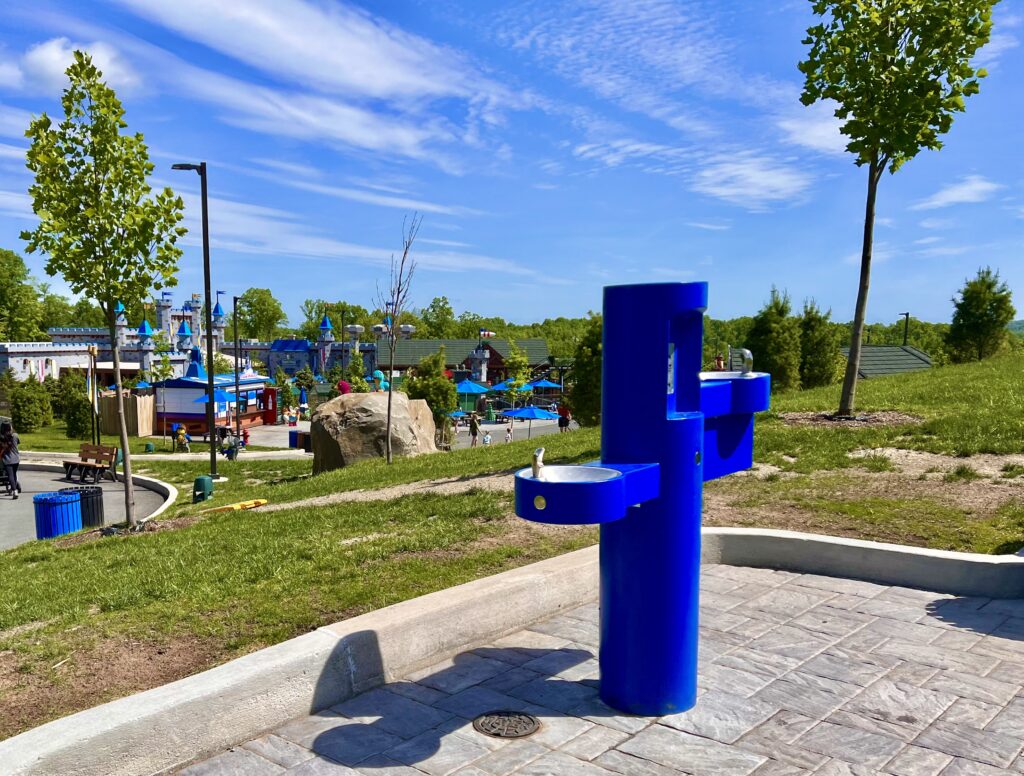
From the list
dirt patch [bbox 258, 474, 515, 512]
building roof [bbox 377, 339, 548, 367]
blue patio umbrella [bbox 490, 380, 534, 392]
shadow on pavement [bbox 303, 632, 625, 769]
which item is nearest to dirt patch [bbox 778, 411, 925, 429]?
dirt patch [bbox 258, 474, 515, 512]

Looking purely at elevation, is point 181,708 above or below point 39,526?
above

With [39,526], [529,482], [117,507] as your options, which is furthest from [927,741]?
[117,507]

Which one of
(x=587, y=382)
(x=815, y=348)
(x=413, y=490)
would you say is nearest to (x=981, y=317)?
(x=815, y=348)

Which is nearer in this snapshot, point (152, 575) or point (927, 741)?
point (927, 741)

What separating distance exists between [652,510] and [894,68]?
410 inches

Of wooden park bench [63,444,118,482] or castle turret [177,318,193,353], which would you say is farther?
castle turret [177,318,193,353]

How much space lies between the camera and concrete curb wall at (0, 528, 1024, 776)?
343 cm

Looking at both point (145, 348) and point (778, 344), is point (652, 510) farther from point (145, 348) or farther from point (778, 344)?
point (145, 348)

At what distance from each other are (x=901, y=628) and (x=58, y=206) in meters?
10.9

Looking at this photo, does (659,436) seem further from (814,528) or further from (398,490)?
(398,490)

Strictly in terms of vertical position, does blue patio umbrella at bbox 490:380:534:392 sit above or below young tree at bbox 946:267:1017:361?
below

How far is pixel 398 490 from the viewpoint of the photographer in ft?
38.4

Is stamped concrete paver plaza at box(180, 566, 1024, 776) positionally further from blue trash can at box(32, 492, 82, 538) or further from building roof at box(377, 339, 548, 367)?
building roof at box(377, 339, 548, 367)

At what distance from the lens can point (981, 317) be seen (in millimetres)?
30578
